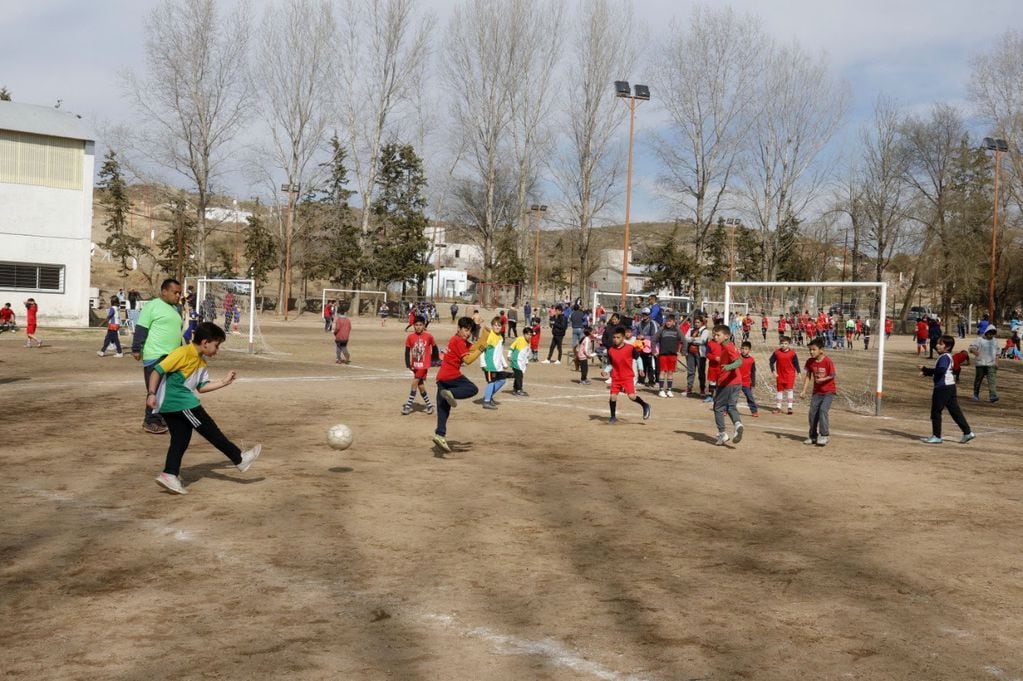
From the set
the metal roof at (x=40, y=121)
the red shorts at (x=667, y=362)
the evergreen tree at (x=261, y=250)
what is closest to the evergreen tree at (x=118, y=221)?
the evergreen tree at (x=261, y=250)

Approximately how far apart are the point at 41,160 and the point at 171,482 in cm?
3187

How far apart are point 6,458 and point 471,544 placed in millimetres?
5966

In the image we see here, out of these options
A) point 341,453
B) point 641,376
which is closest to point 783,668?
point 341,453

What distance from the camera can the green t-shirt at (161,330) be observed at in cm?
1069

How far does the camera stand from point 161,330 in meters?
10.7

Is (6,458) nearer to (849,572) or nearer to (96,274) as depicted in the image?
(849,572)

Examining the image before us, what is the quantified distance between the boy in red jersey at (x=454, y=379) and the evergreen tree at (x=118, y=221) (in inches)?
2535

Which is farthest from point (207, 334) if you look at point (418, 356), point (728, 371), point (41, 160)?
point (41, 160)

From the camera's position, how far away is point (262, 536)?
6.86 metres

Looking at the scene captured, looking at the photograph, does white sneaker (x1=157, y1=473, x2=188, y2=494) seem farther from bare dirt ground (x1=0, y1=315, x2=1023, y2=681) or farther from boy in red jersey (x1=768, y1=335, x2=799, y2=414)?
boy in red jersey (x1=768, y1=335, x2=799, y2=414)

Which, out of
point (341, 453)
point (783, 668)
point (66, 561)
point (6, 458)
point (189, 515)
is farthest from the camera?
point (341, 453)

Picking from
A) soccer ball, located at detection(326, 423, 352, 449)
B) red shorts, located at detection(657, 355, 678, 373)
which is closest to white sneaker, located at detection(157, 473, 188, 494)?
soccer ball, located at detection(326, 423, 352, 449)

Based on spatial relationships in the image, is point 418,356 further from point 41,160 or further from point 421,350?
point 41,160

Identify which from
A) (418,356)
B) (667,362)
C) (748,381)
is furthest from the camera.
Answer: (667,362)
